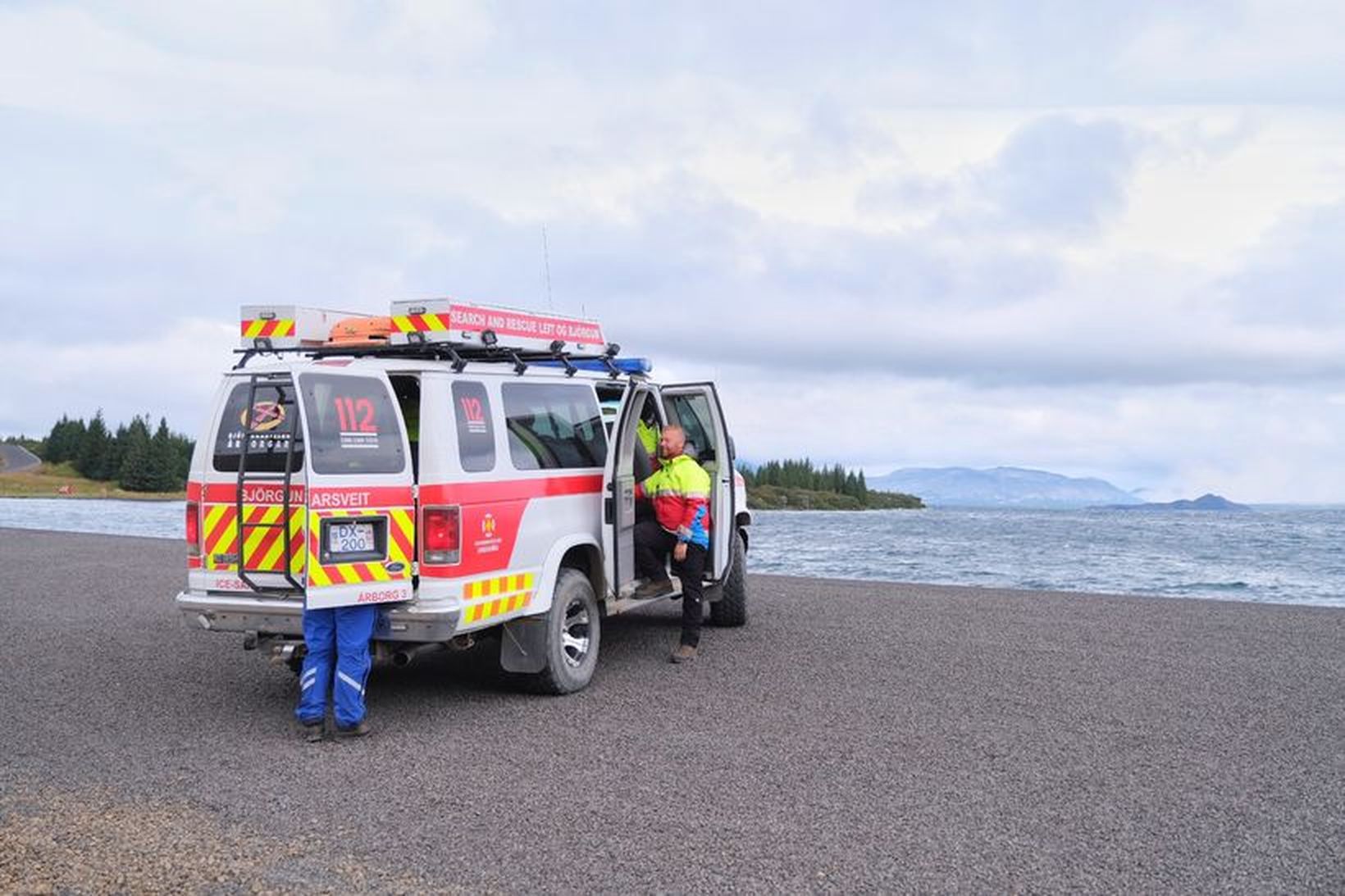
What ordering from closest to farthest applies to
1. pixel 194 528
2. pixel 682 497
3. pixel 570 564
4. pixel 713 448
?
pixel 194 528, pixel 570 564, pixel 682 497, pixel 713 448

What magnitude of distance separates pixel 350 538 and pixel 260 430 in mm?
1071

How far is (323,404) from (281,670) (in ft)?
11.1

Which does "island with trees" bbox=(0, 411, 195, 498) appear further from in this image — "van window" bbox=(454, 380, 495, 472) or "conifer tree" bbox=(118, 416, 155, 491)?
"van window" bbox=(454, 380, 495, 472)

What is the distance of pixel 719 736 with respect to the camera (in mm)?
7430

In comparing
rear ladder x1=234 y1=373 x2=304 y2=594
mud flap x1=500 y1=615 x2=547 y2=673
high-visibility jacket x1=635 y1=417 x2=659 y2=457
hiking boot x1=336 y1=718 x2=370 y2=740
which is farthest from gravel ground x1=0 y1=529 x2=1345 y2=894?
high-visibility jacket x1=635 y1=417 x2=659 y2=457

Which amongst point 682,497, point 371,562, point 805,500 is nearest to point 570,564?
point 682,497

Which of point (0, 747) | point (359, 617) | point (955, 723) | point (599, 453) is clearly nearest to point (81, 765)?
point (0, 747)

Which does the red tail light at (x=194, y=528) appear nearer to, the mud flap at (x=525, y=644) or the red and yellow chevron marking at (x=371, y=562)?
the red and yellow chevron marking at (x=371, y=562)

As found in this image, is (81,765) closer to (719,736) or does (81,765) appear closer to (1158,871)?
(719,736)

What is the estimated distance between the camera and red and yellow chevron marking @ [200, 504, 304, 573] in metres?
7.39

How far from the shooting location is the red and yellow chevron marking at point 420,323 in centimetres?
805

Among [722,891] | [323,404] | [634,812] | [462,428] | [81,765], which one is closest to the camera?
[722,891]

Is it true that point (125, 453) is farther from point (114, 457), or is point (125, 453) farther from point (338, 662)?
point (338, 662)

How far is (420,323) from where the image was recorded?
8.10 metres
